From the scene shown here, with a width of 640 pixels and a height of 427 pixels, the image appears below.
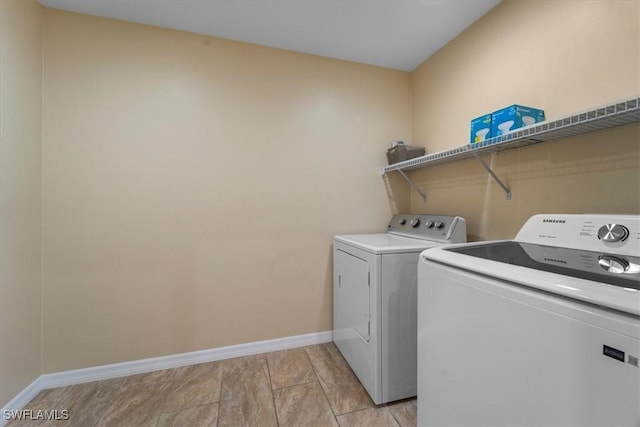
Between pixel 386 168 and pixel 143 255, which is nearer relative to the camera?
pixel 143 255

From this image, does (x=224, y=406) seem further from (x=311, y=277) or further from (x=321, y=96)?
(x=321, y=96)

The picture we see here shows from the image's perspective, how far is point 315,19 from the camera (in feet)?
5.64

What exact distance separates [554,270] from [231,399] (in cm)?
171

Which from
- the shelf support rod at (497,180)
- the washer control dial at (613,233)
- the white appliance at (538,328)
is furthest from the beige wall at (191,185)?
the washer control dial at (613,233)

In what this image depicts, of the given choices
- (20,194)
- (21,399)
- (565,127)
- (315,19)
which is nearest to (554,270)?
(565,127)

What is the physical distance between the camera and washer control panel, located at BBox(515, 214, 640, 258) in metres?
0.87

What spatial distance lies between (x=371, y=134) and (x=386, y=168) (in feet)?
1.11

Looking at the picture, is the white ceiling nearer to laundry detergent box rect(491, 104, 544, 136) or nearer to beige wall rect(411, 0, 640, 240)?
beige wall rect(411, 0, 640, 240)

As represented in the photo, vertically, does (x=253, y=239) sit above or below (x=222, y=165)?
below

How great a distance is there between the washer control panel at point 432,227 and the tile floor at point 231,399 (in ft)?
3.32

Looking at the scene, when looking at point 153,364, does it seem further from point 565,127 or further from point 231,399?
point 565,127

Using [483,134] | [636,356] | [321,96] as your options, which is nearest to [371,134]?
[321,96]

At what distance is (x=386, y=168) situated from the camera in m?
2.25

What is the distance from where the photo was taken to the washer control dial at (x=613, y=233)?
2.94ft
